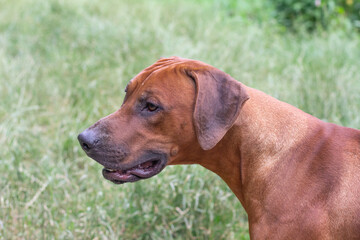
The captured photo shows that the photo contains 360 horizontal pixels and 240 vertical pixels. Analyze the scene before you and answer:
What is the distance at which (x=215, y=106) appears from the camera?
9.18 ft

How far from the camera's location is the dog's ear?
9.07 ft

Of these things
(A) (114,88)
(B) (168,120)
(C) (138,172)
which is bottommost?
(A) (114,88)

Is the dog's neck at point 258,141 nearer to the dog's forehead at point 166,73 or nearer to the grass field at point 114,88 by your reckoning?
the dog's forehead at point 166,73

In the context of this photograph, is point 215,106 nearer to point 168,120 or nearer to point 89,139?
point 168,120

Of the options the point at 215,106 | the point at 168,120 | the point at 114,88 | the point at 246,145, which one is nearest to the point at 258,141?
the point at 246,145

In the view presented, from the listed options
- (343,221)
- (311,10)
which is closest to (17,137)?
(343,221)

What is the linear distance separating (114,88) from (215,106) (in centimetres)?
341

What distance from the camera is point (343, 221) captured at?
264 centimetres

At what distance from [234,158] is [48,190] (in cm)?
192

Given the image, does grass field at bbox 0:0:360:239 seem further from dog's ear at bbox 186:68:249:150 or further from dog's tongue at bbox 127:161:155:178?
dog's ear at bbox 186:68:249:150

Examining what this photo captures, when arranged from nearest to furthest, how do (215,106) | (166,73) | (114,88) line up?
(215,106) < (166,73) < (114,88)

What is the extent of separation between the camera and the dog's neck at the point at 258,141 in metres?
2.86

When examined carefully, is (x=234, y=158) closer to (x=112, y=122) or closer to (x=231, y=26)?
(x=112, y=122)

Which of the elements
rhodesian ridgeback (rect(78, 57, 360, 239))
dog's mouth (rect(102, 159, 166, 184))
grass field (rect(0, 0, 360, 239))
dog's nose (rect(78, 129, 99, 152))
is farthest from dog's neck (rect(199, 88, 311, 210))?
grass field (rect(0, 0, 360, 239))
